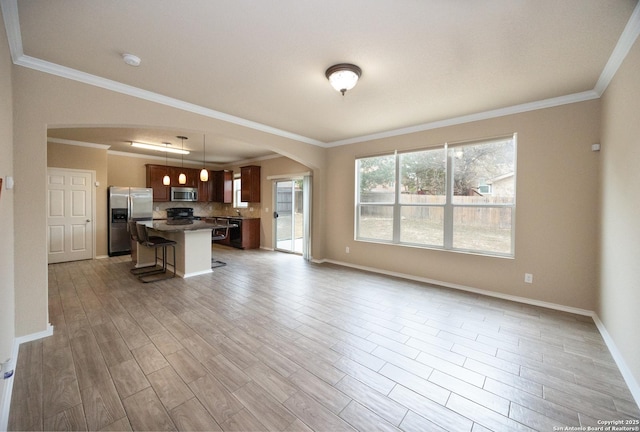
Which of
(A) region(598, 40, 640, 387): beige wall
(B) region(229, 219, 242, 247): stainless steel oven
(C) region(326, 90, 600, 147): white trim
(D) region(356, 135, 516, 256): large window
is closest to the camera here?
(A) region(598, 40, 640, 387): beige wall

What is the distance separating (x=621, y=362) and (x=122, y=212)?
8602 mm

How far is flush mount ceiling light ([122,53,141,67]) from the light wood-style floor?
2.66 meters

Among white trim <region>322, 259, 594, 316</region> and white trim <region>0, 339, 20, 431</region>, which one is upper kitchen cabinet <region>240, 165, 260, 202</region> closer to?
white trim <region>322, 259, 594, 316</region>

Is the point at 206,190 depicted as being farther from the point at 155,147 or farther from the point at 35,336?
the point at 35,336

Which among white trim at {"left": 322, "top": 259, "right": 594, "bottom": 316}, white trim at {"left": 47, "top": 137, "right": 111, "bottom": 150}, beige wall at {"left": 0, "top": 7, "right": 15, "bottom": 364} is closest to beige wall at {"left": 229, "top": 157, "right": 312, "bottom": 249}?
white trim at {"left": 322, "top": 259, "right": 594, "bottom": 316}

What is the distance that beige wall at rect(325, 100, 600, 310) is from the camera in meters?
3.11

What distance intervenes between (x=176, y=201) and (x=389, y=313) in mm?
7475

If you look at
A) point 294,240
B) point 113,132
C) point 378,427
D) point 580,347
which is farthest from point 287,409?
point 113,132

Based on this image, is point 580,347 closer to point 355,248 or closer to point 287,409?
point 287,409

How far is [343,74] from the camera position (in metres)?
2.54

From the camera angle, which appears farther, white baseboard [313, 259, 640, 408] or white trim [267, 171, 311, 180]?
white trim [267, 171, 311, 180]


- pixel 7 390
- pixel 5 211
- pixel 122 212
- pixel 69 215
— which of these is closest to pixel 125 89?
pixel 5 211

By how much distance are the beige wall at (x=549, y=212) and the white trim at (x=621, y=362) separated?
56 cm

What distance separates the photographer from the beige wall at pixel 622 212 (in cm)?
199
